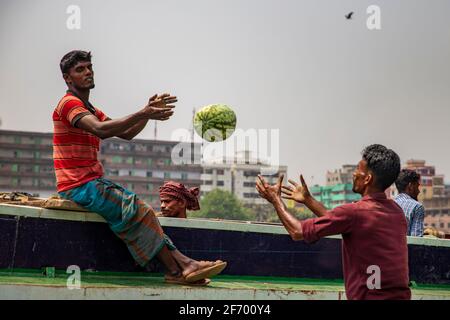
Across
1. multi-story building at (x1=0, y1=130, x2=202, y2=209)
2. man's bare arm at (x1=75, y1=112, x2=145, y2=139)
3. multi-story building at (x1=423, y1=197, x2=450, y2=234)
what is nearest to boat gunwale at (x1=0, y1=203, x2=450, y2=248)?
man's bare arm at (x1=75, y1=112, x2=145, y2=139)

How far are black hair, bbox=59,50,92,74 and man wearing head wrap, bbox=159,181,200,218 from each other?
1.36m

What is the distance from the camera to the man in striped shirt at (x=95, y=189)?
527cm

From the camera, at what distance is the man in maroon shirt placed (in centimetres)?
399

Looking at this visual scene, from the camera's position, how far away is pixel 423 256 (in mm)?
6906

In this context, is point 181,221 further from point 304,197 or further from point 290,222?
point 290,222

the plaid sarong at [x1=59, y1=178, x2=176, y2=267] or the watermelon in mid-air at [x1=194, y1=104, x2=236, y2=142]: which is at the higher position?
the watermelon in mid-air at [x1=194, y1=104, x2=236, y2=142]

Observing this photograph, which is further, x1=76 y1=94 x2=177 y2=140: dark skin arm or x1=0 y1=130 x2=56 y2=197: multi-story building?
x1=0 y1=130 x2=56 y2=197: multi-story building

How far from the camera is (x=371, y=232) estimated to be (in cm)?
402

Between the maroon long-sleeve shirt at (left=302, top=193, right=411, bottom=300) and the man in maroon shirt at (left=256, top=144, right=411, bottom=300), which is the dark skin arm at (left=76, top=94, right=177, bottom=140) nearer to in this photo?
the man in maroon shirt at (left=256, top=144, right=411, bottom=300)

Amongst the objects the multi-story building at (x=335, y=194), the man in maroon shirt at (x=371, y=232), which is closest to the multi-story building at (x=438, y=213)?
the multi-story building at (x=335, y=194)

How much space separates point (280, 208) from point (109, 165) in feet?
317

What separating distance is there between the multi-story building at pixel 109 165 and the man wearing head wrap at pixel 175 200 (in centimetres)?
8414

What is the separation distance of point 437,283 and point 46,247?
12.9 feet
